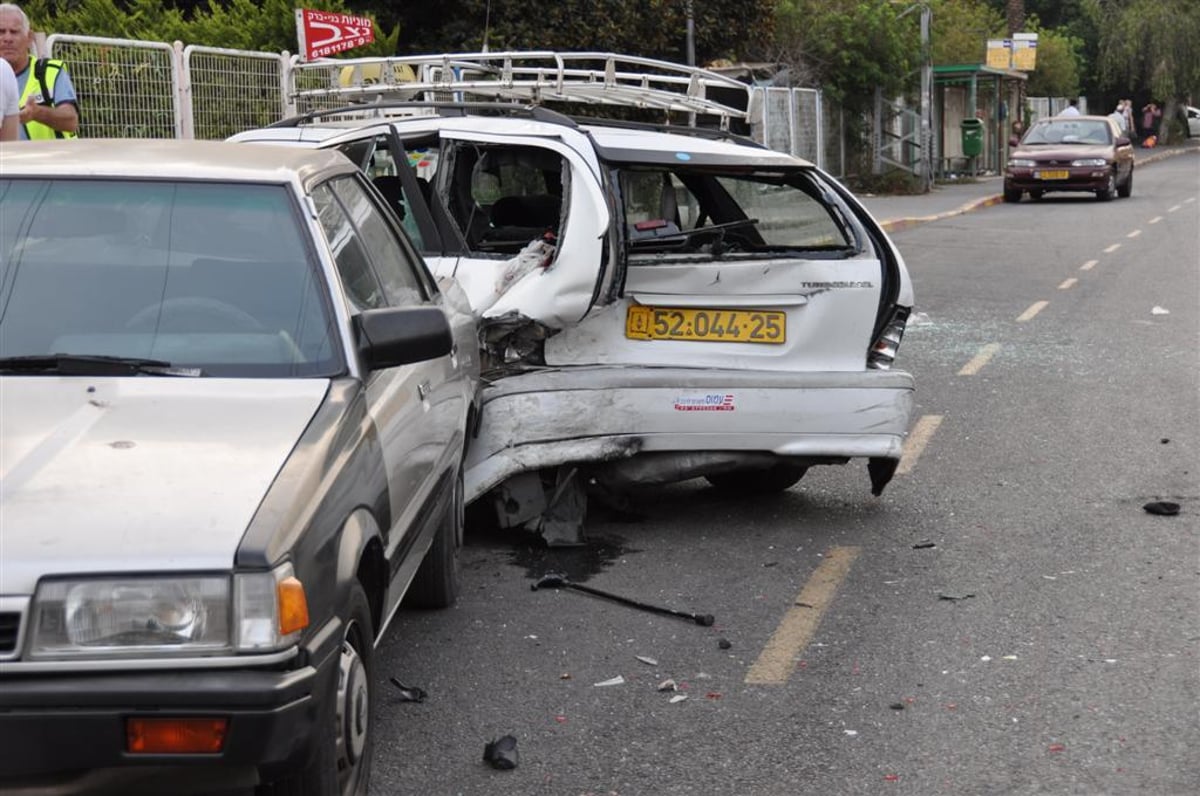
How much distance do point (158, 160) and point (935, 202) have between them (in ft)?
94.5

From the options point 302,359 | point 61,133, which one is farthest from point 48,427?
point 61,133

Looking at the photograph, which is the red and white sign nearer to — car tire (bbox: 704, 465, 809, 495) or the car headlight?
car tire (bbox: 704, 465, 809, 495)

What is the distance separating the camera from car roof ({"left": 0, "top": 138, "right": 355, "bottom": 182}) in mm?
4609

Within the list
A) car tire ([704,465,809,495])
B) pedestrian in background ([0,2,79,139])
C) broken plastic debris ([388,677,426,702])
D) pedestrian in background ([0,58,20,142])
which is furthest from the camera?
pedestrian in background ([0,2,79,139])

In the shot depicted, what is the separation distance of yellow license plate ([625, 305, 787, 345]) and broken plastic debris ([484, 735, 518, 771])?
8.44ft

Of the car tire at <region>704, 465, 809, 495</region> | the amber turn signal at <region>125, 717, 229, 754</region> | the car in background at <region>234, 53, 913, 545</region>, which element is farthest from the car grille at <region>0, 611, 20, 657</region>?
the car tire at <region>704, 465, 809, 495</region>

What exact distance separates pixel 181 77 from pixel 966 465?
756 centimetres

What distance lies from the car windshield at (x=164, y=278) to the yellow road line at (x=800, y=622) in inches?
74.4

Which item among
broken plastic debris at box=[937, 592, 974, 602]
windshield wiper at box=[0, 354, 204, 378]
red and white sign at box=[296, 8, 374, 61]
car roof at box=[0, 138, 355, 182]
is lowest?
broken plastic debris at box=[937, 592, 974, 602]

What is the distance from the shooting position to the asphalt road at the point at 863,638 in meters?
4.54

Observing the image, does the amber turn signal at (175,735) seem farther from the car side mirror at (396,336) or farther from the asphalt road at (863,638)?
the car side mirror at (396,336)

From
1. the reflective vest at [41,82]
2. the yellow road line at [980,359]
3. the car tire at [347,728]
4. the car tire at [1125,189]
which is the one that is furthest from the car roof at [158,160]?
the car tire at [1125,189]

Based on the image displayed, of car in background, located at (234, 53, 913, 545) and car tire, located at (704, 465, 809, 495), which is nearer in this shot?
car in background, located at (234, 53, 913, 545)

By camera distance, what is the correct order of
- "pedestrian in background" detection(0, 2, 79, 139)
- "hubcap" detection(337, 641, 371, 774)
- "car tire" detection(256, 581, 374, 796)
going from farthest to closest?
"pedestrian in background" detection(0, 2, 79, 139) < "hubcap" detection(337, 641, 371, 774) < "car tire" detection(256, 581, 374, 796)
